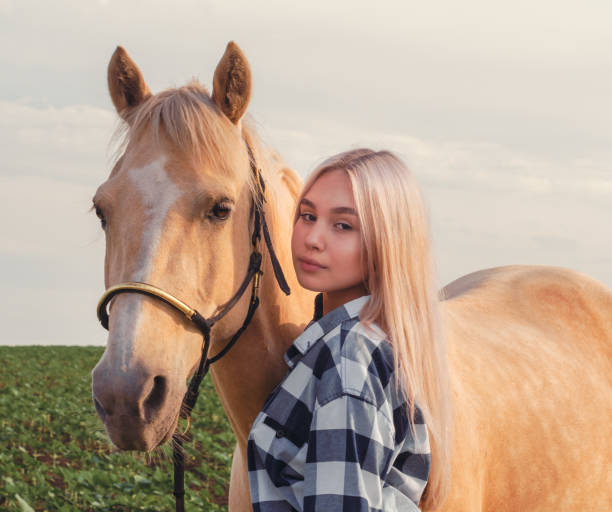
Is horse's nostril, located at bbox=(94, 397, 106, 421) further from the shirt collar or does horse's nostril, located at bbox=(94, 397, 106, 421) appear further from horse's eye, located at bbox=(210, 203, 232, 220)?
horse's eye, located at bbox=(210, 203, 232, 220)

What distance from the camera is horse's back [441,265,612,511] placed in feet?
10.4

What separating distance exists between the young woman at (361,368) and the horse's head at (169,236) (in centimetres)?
30

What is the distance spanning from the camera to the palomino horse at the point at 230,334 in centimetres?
227

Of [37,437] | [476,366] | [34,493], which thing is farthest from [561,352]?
[37,437]

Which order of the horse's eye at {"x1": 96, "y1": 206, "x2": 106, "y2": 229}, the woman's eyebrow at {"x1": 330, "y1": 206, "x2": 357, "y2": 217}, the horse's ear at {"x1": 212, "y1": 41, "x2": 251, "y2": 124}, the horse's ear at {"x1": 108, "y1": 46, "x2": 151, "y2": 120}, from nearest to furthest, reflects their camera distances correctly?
1. the woman's eyebrow at {"x1": 330, "y1": 206, "x2": 357, "y2": 217}
2. the horse's eye at {"x1": 96, "y1": 206, "x2": 106, "y2": 229}
3. the horse's ear at {"x1": 212, "y1": 41, "x2": 251, "y2": 124}
4. the horse's ear at {"x1": 108, "y1": 46, "x2": 151, "y2": 120}

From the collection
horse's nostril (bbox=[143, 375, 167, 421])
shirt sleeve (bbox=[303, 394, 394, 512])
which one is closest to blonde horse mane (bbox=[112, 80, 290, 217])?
horse's nostril (bbox=[143, 375, 167, 421])

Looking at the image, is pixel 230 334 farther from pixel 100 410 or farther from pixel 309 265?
pixel 100 410

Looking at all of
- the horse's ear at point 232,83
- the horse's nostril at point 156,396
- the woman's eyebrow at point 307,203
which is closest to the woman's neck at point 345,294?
the woman's eyebrow at point 307,203

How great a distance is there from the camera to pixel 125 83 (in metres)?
2.94

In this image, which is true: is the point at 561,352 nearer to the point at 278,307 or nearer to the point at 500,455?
the point at 500,455

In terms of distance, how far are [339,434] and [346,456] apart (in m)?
0.06

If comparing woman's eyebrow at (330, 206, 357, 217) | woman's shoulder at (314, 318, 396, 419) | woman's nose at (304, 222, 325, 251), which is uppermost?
woman's eyebrow at (330, 206, 357, 217)

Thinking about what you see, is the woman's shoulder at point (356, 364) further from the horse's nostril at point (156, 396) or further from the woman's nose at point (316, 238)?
the horse's nostril at point (156, 396)

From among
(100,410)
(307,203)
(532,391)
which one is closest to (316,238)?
(307,203)
